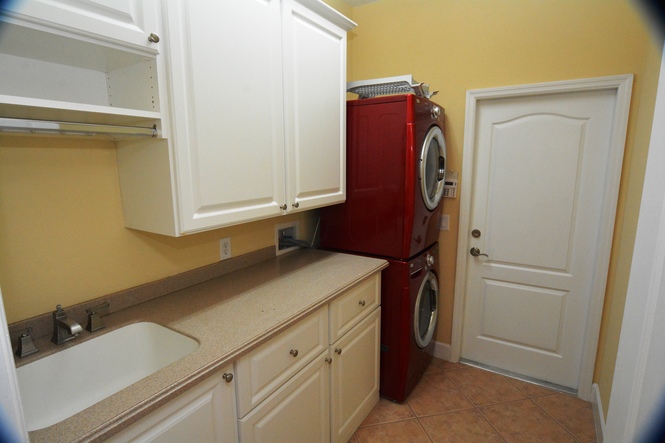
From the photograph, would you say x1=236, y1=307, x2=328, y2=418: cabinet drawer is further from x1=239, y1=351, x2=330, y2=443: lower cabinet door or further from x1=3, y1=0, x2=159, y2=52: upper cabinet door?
x1=3, y1=0, x2=159, y2=52: upper cabinet door

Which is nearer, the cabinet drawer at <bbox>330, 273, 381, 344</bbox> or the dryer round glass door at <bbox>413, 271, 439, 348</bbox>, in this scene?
the cabinet drawer at <bbox>330, 273, 381, 344</bbox>

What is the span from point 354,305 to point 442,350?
1329mm

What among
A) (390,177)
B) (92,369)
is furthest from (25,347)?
(390,177)

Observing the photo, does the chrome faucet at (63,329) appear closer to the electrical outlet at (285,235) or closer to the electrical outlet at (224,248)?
the electrical outlet at (224,248)

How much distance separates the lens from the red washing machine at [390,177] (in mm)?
1964

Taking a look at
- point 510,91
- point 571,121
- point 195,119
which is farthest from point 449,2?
point 195,119

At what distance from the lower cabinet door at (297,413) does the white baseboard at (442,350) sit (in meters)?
1.36

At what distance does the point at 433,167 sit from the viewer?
7.31ft

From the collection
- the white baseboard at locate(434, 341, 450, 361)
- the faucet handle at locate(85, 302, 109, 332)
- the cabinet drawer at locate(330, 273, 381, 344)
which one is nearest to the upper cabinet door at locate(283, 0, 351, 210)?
the cabinet drawer at locate(330, 273, 381, 344)

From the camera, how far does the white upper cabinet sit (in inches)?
47.3

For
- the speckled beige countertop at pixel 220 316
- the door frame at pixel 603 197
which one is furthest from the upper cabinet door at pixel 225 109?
the door frame at pixel 603 197

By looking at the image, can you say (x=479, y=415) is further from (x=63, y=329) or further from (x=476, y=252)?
(x=63, y=329)

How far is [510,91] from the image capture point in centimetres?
221

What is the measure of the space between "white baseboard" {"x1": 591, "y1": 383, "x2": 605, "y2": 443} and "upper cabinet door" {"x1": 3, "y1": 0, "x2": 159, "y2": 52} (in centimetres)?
274
